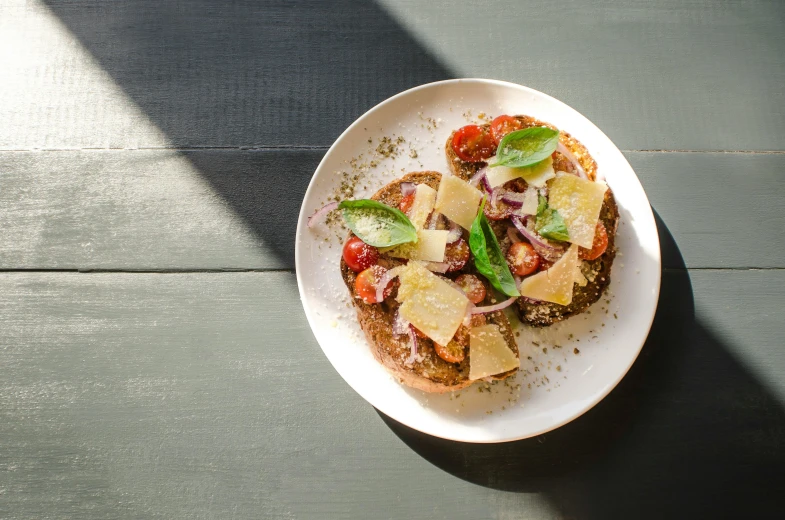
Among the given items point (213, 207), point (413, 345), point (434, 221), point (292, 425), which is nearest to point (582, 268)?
point (434, 221)

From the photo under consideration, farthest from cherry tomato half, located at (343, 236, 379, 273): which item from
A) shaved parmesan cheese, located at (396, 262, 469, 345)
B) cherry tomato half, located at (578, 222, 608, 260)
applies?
cherry tomato half, located at (578, 222, 608, 260)

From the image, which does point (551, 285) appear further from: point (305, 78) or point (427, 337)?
point (305, 78)

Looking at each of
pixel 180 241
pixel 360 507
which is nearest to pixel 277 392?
pixel 360 507

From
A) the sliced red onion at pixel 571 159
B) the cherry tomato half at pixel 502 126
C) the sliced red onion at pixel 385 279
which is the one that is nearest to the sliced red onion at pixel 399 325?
the sliced red onion at pixel 385 279

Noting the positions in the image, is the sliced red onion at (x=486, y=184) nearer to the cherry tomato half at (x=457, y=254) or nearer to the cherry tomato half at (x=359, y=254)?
the cherry tomato half at (x=457, y=254)

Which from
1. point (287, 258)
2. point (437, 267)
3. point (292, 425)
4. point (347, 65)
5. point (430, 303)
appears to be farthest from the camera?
point (347, 65)

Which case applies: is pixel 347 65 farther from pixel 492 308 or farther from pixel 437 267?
pixel 492 308
